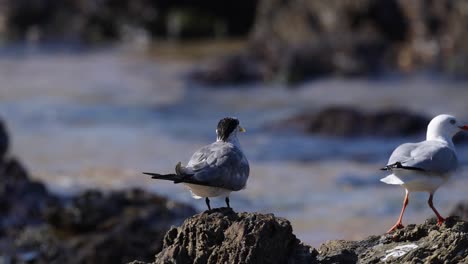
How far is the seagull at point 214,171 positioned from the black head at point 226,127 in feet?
0.50

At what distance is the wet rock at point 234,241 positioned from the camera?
13.7ft

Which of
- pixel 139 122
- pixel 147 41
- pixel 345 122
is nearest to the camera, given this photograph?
pixel 345 122

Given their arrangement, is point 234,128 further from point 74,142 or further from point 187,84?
point 187,84

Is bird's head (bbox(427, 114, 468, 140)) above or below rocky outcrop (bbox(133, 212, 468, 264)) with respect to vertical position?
above

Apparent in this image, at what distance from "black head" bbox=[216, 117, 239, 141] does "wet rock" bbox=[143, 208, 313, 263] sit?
0.81 m

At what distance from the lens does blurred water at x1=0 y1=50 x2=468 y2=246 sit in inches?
438

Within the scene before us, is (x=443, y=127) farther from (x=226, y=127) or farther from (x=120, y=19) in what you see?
(x=120, y=19)

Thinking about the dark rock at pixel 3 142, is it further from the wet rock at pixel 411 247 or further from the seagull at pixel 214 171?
the wet rock at pixel 411 247

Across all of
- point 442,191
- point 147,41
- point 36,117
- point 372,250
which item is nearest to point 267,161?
point 442,191

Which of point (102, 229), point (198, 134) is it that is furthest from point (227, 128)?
point (198, 134)

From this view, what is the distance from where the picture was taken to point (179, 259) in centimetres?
436

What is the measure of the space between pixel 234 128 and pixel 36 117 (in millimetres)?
13539

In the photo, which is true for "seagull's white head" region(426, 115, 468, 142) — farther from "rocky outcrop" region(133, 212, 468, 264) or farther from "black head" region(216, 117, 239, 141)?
"black head" region(216, 117, 239, 141)

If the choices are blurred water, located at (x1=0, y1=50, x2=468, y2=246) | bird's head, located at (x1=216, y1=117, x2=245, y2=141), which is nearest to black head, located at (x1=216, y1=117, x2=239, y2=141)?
bird's head, located at (x1=216, y1=117, x2=245, y2=141)
